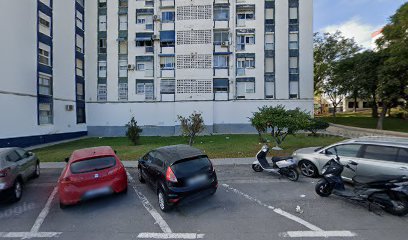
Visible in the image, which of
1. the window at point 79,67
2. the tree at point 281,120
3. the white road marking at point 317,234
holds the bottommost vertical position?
the white road marking at point 317,234

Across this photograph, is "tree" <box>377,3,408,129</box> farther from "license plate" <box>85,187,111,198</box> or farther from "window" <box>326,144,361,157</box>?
"license plate" <box>85,187,111,198</box>

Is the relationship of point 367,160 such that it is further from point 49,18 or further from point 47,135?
point 49,18

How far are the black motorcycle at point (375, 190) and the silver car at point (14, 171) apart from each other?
27.9 ft

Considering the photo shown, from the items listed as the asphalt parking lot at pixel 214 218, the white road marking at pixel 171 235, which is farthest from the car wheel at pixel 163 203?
the white road marking at pixel 171 235

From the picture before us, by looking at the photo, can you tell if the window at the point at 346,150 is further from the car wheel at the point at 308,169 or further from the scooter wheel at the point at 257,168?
the scooter wheel at the point at 257,168

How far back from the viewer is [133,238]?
4215mm

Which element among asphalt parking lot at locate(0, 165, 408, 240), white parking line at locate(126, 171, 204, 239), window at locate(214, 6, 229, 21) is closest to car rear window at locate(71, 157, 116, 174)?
asphalt parking lot at locate(0, 165, 408, 240)

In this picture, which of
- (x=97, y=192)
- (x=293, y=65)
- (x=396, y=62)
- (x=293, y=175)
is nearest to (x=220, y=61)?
(x=293, y=65)

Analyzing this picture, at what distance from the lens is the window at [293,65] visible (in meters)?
24.7

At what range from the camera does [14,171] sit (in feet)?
21.4

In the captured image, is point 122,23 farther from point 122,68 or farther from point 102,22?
point 122,68

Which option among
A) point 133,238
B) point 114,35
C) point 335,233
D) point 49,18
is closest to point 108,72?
point 114,35

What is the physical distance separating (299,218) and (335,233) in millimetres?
743

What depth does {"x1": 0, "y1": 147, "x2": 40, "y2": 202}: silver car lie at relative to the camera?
19.6ft
